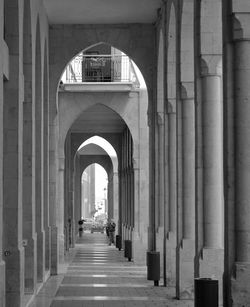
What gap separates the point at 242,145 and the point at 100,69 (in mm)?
24419

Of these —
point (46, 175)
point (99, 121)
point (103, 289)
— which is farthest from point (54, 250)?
point (99, 121)

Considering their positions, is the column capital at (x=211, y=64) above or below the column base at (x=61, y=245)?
above

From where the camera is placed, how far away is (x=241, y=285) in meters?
13.0

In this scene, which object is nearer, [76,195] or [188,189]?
[188,189]

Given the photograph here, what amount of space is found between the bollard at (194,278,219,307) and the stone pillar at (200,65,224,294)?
3894 millimetres

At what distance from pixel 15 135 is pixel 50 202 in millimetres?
10976

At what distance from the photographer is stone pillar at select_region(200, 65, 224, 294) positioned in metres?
17.3

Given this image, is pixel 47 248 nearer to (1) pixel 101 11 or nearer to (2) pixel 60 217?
(2) pixel 60 217

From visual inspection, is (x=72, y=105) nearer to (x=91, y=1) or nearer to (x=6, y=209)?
(x=91, y=1)

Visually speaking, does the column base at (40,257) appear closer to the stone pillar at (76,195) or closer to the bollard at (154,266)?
the bollard at (154,266)

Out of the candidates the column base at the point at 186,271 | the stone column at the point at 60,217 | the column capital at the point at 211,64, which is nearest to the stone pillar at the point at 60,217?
the stone column at the point at 60,217

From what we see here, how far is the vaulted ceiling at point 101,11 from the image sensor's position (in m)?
25.5

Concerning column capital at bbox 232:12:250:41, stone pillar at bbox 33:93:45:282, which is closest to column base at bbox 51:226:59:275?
stone pillar at bbox 33:93:45:282

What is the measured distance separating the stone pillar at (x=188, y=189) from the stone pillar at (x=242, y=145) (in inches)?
277
